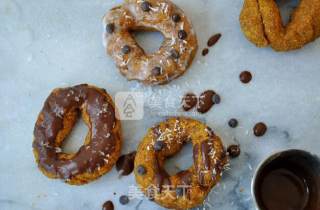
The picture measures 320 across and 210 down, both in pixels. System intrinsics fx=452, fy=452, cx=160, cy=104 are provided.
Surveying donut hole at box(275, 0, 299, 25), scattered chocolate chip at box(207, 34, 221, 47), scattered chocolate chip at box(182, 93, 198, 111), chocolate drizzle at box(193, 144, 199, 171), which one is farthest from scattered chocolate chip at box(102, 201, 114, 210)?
donut hole at box(275, 0, 299, 25)

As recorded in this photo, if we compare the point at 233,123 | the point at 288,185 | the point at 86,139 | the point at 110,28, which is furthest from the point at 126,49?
the point at 288,185

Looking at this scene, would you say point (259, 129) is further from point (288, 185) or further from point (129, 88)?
point (129, 88)

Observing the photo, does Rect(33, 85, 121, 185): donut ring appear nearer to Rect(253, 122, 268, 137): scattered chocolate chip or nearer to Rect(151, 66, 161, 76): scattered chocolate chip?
Rect(151, 66, 161, 76): scattered chocolate chip

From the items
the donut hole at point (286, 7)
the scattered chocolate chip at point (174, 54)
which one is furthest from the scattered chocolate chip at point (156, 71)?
the donut hole at point (286, 7)

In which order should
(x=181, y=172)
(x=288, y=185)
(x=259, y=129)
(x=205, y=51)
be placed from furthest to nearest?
(x=205, y=51) → (x=259, y=129) → (x=181, y=172) → (x=288, y=185)

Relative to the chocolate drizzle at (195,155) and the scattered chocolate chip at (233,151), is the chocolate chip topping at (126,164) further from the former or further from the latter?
the scattered chocolate chip at (233,151)

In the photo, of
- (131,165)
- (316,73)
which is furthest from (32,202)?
(316,73)
